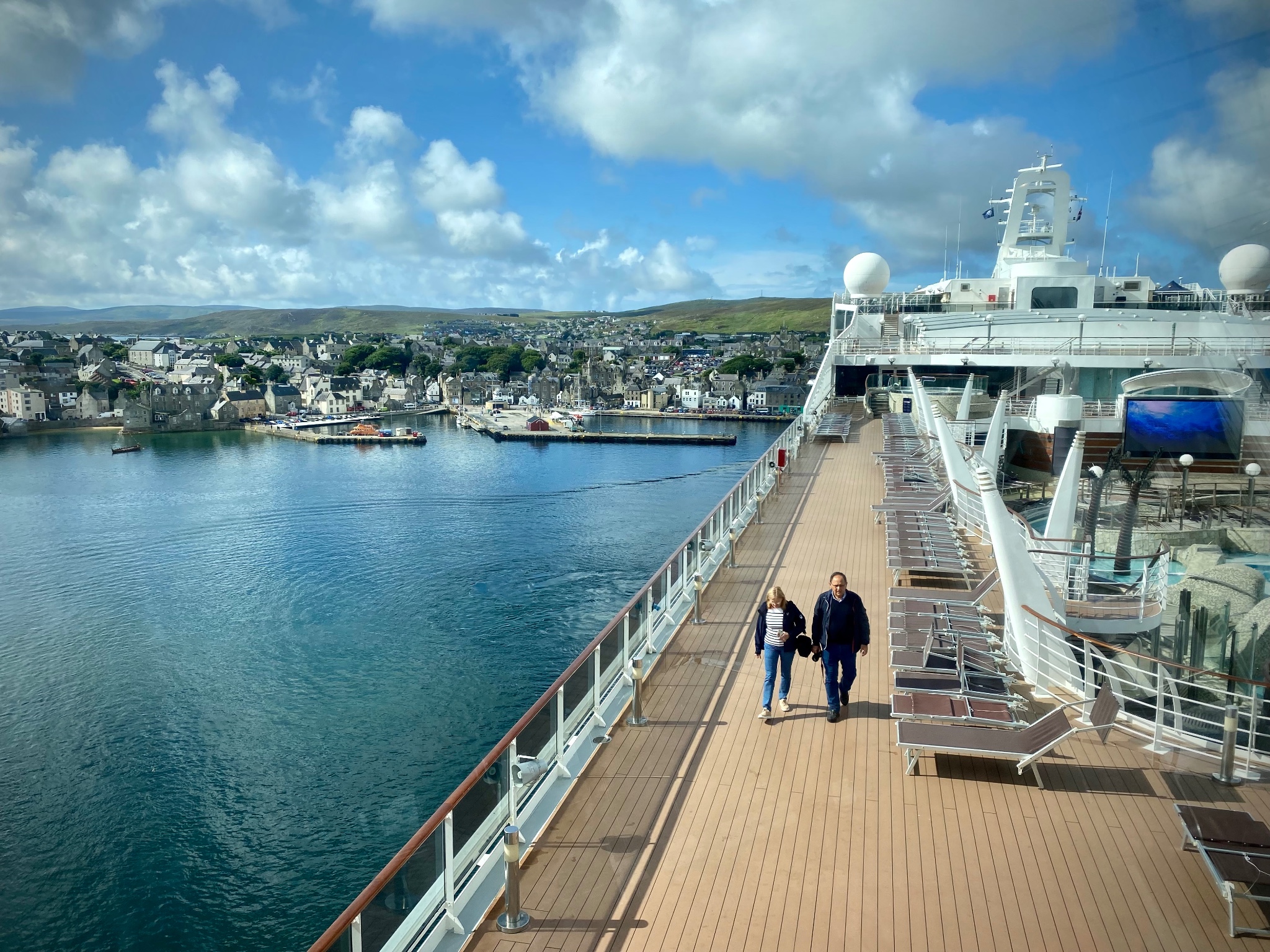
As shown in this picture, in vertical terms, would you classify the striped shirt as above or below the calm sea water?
above

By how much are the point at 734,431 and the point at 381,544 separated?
52900mm

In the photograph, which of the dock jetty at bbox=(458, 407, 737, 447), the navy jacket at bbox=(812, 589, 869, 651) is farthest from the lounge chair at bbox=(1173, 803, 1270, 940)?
the dock jetty at bbox=(458, 407, 737, 447)

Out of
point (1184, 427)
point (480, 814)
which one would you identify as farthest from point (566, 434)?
point (480, 814)

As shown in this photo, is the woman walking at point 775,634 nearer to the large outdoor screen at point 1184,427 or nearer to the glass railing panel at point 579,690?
the glass railing panel at point 579,690

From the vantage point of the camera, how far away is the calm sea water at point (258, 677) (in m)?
11.2

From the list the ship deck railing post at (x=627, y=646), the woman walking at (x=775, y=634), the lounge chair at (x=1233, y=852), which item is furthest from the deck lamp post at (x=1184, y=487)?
the ship deck railing post at (x=627, y=646)

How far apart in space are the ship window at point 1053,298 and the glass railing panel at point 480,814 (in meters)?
23.3

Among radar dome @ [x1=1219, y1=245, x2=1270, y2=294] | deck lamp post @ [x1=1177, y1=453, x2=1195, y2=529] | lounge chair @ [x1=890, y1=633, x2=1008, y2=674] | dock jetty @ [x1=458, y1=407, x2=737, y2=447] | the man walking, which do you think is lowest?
dock jetty @ [x1=458, y1=407, x2=737, y2=447]

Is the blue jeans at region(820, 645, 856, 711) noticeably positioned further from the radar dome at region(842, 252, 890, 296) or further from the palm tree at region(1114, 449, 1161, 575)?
the radar dome at region(842, 252, 890, 296)

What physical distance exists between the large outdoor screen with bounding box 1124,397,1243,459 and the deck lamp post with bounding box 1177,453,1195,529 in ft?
0.46

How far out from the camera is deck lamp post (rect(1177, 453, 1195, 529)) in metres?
8.25

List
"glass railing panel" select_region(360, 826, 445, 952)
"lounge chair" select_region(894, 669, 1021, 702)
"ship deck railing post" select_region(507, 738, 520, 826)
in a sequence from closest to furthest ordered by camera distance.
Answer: "glass railing panel" select_region(360, 826, 445, 952), "ship deck railing post" select_region(507, 738, 520, 826), "lounge chair" select_region(894, 669, 1021, 702)

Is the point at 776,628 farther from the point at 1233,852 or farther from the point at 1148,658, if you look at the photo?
the point at 1233,852

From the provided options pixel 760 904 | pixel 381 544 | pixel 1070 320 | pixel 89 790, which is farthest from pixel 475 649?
pixel 760 904
